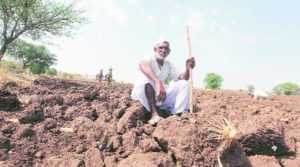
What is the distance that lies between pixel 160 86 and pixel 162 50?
21.3 inches

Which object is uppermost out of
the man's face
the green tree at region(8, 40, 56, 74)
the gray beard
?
the green tree at region(8, 40, 56, 74)

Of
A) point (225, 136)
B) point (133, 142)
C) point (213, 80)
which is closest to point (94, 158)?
point (133, 142)

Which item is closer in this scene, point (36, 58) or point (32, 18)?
point (32, 18)

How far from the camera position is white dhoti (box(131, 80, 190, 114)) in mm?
5332

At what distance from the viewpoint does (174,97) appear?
5.52 meters

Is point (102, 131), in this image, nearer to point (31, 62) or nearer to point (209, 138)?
point (209, 138)

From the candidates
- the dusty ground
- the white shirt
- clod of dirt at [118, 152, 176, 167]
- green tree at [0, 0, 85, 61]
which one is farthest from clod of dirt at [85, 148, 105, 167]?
green tree at [0, 0, 85, 61]

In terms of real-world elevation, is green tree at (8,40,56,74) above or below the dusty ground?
above

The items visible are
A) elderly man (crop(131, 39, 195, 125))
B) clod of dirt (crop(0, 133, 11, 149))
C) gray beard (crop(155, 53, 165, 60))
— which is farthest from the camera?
gray beard (crop(155, 53, 165, 60))

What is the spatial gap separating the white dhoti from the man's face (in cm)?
40

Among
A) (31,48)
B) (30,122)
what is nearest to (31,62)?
(31,48)

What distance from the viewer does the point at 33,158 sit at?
4.05 meters

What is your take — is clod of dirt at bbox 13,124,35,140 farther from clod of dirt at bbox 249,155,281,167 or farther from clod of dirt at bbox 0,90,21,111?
clod of dirt at bbox 249,155,281,167

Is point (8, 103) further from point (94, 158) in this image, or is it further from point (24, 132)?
point (94, 158)
